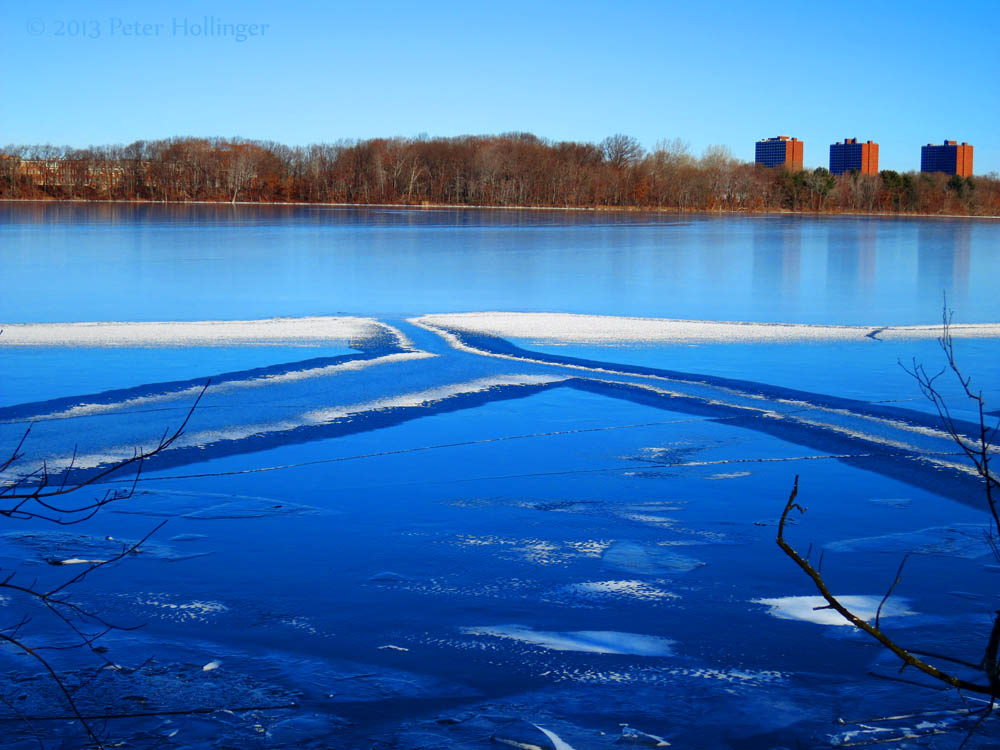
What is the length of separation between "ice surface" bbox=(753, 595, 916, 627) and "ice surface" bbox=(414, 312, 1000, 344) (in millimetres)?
7688

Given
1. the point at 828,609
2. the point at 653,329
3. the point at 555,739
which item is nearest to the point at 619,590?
the point at 828,609

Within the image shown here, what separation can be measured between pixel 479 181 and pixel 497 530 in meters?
109

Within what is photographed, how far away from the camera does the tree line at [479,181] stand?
108375 mm

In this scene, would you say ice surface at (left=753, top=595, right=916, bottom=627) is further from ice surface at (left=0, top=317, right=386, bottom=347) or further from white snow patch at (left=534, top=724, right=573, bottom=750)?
ice surface at (left=0, top=317, right=386, bottom=347)

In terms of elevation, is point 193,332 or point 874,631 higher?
point 874,631

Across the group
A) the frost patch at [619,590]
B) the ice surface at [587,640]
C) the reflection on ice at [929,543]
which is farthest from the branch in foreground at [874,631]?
Answer: the reflection on ice at [929,543]

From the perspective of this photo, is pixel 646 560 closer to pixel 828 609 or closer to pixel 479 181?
pixel 828 609

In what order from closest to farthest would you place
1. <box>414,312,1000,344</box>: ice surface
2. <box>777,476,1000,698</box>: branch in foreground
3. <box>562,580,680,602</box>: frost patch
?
<box>777,476,1000,698</box>: branch in foreground → <box>562,580,680,602</box>: frost patch → <box>414,312,1000,344</box>: ice surface

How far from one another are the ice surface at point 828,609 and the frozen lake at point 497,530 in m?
0.02

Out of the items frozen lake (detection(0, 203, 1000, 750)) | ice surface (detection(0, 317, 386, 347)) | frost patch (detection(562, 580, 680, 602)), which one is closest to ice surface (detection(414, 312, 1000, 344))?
frozen lake (detection(0, 203, 1000, 750))

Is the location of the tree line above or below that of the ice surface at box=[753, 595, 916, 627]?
above

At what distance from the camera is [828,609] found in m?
4.34

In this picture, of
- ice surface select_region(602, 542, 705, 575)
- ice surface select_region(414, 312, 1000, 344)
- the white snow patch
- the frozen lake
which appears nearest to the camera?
the white snow patch

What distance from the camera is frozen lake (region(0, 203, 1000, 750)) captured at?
3484 mm
